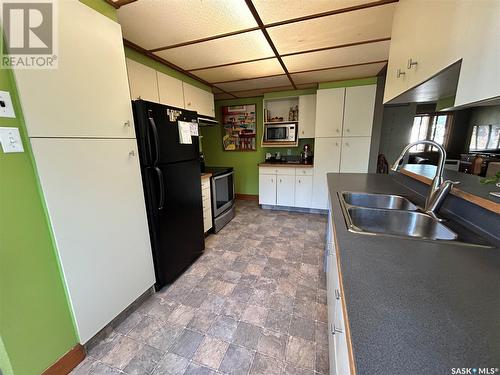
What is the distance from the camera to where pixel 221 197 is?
3.13 metres

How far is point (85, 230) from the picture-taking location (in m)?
1.23

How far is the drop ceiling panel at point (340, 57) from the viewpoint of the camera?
2.00 meters

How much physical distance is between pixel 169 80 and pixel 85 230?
188cm

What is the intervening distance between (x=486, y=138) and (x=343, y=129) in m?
1.53

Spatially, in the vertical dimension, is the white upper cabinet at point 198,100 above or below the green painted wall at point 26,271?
above

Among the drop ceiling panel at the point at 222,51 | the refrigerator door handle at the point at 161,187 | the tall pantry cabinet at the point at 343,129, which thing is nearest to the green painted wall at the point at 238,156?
the tall pantry cabinet at the point at 343,129

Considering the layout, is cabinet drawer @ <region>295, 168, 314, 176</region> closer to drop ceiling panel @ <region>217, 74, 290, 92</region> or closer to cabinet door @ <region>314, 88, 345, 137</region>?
cabinet door @ <region>314, 88, 345, 137</region>

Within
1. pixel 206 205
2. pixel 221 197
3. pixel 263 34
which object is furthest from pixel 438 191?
pixel 221 197

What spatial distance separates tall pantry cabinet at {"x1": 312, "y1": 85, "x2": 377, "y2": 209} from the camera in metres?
3.05

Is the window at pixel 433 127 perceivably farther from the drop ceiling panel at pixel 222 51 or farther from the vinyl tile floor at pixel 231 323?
the vinyl tile floor at pixel 231 323

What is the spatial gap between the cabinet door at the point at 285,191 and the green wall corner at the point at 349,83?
1.55 meters

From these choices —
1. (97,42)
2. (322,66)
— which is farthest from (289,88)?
(97,42)

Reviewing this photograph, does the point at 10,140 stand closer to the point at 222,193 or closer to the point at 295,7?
the point at 295,7

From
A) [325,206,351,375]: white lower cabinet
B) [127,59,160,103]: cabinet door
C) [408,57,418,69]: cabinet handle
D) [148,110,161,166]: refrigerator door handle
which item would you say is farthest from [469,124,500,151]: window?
[127,59,160,103]: cabinet door
